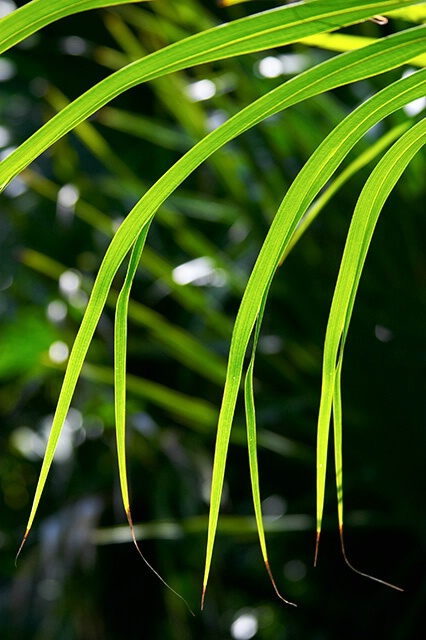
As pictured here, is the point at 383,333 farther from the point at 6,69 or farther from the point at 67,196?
the point at 6,69

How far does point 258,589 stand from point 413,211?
449mm

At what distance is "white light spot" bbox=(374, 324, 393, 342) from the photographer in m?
0.67

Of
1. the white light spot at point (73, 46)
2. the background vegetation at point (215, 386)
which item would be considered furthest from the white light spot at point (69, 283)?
the white light spot at point (73, 46)

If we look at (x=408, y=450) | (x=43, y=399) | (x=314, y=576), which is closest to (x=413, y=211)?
(x=408, y=450)

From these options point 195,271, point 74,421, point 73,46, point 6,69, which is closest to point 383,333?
point 195,271

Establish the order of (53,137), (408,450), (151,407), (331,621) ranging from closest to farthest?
(53,137) → (408,450) → (331,621) → (151,407)

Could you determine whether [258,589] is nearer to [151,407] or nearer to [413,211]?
[151,407]

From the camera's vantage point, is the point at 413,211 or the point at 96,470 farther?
the point at 96,470

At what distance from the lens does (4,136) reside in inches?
47.0

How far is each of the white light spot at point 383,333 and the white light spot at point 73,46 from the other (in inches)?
26.1

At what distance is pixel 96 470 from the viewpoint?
3.38 ft

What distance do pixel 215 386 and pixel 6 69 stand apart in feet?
2.12

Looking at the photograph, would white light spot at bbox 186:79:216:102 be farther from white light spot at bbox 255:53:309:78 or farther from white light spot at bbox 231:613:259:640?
white light spot at bbox 231:613:259:640

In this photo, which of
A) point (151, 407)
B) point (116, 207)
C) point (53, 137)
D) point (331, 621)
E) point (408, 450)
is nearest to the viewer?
point (53, 137)
